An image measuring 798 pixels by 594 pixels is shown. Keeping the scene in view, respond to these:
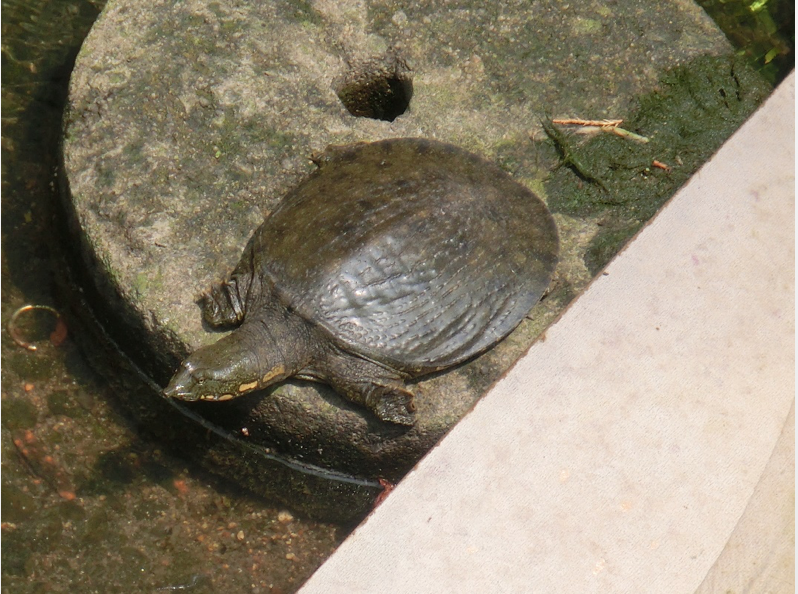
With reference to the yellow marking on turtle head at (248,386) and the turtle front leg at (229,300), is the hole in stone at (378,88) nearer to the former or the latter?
the turtle front leg at (229,300)

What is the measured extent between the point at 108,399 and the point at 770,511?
8.76 feet

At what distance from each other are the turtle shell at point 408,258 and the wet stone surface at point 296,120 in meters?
0.17

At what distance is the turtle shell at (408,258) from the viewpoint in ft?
9.44

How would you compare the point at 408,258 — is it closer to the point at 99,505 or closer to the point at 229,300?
the point at 229,300

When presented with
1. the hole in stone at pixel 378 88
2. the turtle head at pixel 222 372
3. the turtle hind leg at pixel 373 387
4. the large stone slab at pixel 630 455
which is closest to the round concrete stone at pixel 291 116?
the hole in stone at pixel 378 88

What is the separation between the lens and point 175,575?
10.3 feet

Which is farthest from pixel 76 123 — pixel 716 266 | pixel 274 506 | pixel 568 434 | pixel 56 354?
pixel 716 266

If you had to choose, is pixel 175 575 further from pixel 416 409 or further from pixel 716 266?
pixel 716 266

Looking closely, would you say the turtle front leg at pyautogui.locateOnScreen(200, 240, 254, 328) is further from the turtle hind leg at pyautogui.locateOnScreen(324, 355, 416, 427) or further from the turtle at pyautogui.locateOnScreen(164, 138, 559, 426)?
the turtle hind leg at pyautogui.locateOnScreen(324, 355, 416, 427)

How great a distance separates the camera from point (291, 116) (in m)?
3.46

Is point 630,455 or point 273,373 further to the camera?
point 273,373

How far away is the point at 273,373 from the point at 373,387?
0.37 m

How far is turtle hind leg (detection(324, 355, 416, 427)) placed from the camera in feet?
9.41

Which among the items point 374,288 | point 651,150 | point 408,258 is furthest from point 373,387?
point 651,150
